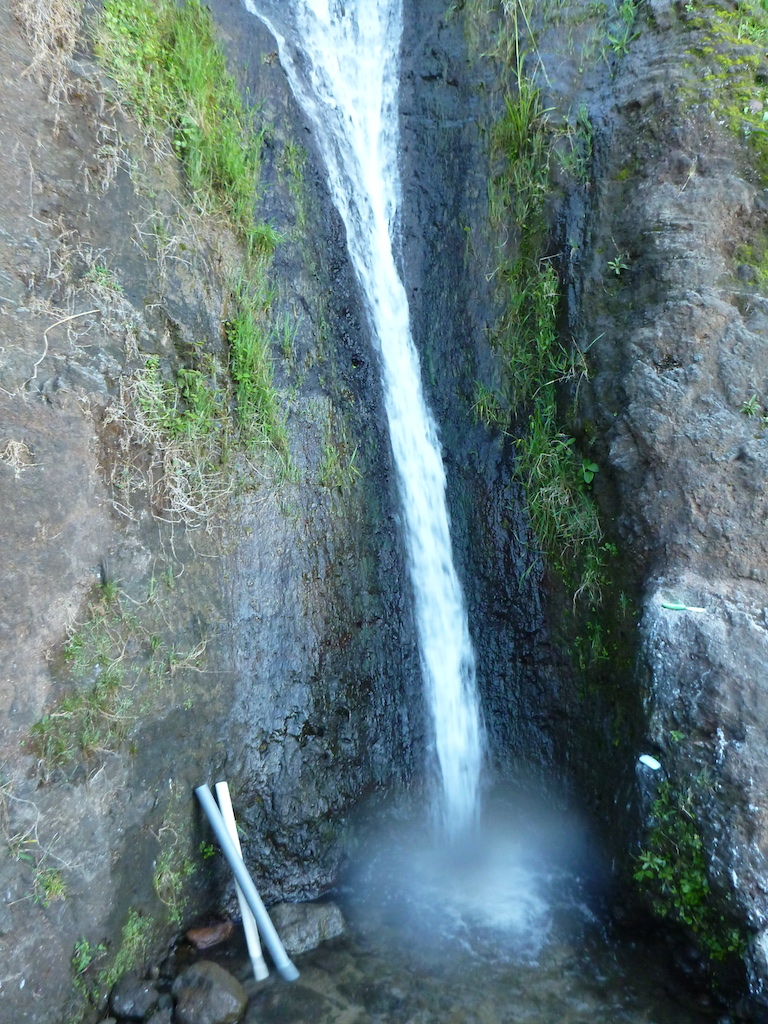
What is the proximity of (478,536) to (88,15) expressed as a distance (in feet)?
10.8

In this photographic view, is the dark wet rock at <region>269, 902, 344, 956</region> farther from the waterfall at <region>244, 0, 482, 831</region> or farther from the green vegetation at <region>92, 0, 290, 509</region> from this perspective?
the green vegetation at <region>92, 0, 290, 509</region>

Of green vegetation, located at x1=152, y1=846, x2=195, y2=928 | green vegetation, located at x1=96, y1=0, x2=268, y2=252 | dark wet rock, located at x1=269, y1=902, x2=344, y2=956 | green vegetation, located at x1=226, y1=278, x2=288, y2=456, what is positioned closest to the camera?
green vegetation, located at x1=152, y1=846, x2=195, y2=928

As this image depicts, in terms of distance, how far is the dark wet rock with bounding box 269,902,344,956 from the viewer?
322 cm

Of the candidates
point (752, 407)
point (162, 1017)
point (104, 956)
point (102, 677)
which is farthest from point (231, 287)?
point (162, 1017)

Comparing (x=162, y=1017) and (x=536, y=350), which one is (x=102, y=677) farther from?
(x=536, y=350)

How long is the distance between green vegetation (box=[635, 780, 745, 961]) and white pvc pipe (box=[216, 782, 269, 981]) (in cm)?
172

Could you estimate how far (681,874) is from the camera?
305 centimetres

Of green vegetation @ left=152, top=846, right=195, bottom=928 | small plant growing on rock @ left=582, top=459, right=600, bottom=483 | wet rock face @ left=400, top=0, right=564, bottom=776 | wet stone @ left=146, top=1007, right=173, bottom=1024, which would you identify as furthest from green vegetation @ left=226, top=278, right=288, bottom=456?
wet stone @ left=146, top=1007, right=173, bottom=1024

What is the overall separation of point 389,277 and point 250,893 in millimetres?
3569

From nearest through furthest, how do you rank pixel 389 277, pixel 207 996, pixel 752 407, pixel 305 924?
pixel 207 996, pixel 305 924, pixel 752 407, pixel 389 277

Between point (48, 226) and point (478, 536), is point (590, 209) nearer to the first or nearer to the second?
point (478, 536)

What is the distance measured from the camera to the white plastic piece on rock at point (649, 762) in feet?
10.4

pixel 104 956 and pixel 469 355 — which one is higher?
pixel 469 355

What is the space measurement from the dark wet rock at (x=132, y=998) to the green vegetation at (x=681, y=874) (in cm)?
214
